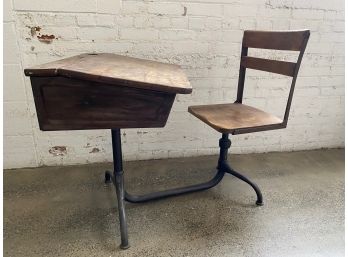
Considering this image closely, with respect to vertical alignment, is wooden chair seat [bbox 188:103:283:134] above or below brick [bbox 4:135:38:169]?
above

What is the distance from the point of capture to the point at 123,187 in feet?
5.06

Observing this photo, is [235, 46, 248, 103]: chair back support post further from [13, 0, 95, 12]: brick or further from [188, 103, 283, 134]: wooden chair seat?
[13, 0, 95, 12]: brick

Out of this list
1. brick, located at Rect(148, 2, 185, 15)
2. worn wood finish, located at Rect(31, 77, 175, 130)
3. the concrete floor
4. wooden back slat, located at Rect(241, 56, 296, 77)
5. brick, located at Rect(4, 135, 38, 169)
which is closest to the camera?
worn wood finish, located at Rect(31, 77, 175, 130)

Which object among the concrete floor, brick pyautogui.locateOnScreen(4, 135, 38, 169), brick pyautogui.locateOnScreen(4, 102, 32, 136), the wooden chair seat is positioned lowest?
the concrete floor

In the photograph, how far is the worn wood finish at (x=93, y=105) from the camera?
1.01m

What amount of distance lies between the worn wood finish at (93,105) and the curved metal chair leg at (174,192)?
0.63m

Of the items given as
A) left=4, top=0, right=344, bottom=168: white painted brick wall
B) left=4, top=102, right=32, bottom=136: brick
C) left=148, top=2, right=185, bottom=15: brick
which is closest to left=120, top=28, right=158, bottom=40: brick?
left=4, top=0, right=344, bottom=168: white painted brick wall

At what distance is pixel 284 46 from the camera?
151cm

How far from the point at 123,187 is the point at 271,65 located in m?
1.04

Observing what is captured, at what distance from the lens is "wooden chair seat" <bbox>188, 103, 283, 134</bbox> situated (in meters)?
1.41

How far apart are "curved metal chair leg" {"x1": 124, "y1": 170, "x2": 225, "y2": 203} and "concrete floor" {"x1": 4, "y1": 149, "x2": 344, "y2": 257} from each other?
43mm

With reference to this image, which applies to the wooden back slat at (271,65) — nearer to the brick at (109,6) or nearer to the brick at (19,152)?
the brick at (109,6)

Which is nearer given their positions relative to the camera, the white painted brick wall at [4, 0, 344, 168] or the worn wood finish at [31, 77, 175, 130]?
the worn wood finish at [31, 77, 175, 130]

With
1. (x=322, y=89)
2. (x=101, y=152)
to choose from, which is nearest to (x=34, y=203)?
(x=101, y=152)
